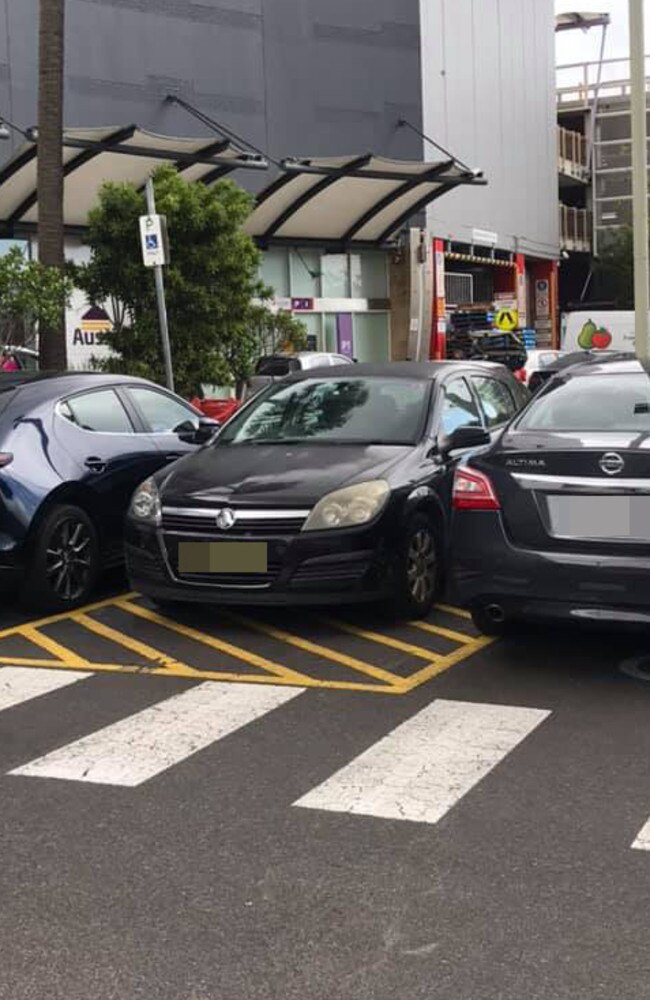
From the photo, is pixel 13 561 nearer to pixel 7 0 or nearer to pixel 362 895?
pixel 362 895

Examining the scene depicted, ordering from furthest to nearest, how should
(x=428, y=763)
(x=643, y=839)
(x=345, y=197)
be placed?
1. (x=345, y=197)
2. (x=428, y=763)
3. (x=643, y=839)

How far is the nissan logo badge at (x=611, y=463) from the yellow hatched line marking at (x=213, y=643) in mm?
1797

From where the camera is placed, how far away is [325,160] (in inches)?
1001

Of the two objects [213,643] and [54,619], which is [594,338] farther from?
[213,643]

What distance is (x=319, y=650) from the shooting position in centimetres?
662

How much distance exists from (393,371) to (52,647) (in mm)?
2905

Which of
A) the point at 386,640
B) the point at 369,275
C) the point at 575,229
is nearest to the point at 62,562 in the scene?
the point at 386,640

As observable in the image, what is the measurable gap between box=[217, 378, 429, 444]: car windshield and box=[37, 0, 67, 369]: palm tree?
4.78 m

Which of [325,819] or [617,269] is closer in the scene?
[325,819]

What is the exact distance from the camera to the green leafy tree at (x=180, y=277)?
14.8 m

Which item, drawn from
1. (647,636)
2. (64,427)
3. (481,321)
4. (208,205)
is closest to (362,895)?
(647,636)

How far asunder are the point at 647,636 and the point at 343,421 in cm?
232

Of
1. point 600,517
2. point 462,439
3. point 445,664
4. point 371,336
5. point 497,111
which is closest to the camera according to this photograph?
point 600,517

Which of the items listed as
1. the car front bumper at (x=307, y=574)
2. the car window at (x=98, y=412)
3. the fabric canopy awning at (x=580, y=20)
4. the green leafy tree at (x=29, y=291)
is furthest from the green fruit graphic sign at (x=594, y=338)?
the fabric canopy awning at (x=580, y=20)
